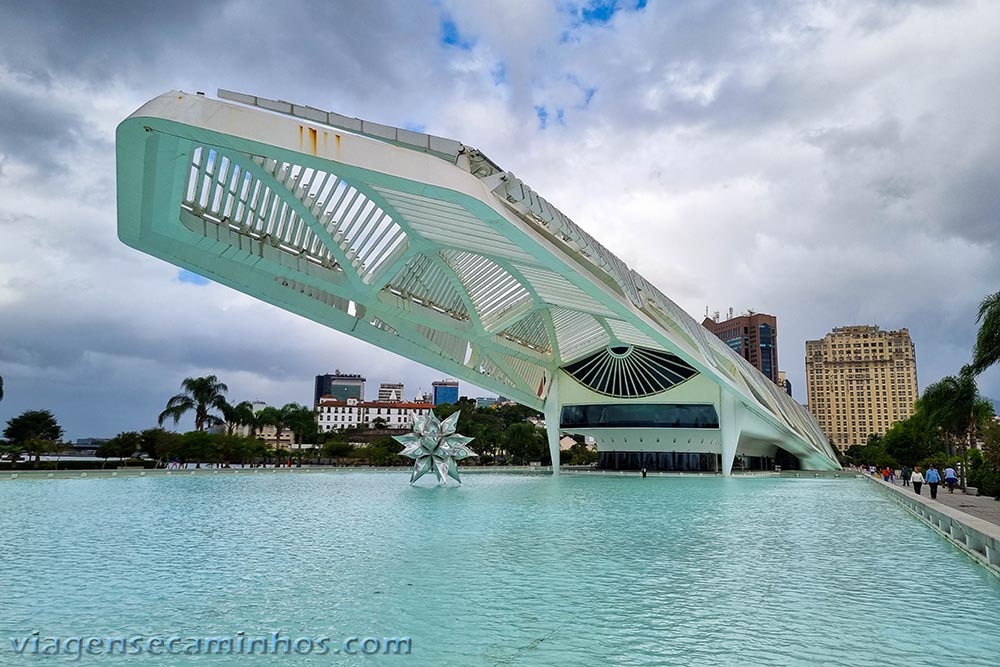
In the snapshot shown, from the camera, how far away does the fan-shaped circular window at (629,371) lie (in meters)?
41.5

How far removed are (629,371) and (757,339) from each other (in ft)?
333

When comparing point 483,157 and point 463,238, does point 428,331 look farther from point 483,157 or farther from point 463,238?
point 483,157

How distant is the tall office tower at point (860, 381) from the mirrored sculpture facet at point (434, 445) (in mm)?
107808

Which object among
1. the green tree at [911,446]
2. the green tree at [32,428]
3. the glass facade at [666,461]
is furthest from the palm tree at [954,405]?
the green tree at [32,428]

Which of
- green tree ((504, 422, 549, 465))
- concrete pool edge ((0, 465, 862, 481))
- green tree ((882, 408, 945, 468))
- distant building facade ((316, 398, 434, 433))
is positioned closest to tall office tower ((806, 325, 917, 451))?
green tree ((882, 408, 945, 468))

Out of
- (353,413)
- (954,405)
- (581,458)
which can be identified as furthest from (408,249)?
(353,413)

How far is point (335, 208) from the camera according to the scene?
1869cm

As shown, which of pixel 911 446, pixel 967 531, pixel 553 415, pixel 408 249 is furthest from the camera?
pixel 911 446

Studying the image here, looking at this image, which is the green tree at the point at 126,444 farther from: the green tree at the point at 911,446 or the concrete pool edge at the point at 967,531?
the green tree at the point at 911,446

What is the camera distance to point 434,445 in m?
24.3

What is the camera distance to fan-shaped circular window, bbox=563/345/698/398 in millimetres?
41500

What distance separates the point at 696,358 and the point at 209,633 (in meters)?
26.2

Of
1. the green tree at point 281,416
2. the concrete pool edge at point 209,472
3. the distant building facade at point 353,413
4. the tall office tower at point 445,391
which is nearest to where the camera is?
the concrete pool edge at point 209,472

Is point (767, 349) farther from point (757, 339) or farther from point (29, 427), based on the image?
point (29, 427)
